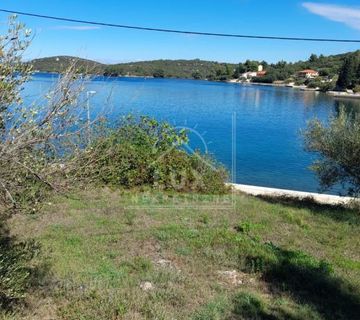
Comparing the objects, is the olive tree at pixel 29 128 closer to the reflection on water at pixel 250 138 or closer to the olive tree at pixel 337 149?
the reflection on water at pixel 250 138

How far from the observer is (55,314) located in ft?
19.4

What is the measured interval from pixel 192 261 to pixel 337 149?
796 cm

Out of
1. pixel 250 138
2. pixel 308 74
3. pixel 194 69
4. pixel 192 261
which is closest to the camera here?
pixel 192 261

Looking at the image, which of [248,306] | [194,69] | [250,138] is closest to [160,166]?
[248,306]

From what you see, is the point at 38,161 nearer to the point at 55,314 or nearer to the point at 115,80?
the point at 115,80

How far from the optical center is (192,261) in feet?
26.8

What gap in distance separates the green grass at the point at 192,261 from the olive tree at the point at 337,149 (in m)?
2.26

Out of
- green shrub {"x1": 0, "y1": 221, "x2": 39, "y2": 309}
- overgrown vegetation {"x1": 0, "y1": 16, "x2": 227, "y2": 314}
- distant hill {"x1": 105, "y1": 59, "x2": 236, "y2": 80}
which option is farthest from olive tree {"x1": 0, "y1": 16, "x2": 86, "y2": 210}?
distant hill {"x1": 105, "y1": 59, "x2": 236, "y2": 80}

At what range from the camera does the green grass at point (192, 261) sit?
249 inches

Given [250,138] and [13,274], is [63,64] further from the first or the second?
[250,138]

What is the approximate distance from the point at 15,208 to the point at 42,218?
5626 mm

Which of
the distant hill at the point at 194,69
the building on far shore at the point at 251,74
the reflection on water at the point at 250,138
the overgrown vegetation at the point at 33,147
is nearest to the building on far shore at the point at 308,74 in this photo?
the building on far shore at the point at 251,74

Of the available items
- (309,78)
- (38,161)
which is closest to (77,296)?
(38,161)

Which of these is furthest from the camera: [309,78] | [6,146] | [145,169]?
[309,78]
